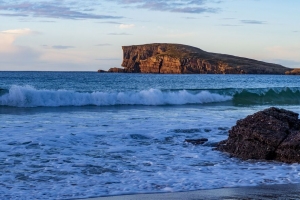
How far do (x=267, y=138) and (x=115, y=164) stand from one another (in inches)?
116

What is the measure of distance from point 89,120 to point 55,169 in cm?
778

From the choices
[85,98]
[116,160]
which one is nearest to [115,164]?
Answer: [116,160]

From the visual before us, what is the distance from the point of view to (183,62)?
149 m

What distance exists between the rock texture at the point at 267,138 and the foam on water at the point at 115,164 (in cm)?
31

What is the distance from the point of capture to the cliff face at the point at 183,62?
145875mm

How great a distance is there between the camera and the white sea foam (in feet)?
79.6

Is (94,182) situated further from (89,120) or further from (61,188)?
(89,120)

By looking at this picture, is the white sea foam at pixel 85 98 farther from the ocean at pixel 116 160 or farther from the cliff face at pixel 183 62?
the cliff face at pixel 183 62

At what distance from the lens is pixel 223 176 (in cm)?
786

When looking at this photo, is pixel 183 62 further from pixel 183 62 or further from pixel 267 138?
pixel 267 138

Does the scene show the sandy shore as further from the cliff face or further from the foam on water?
the cliff face

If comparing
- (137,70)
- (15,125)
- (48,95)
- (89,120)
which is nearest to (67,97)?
(48,95)

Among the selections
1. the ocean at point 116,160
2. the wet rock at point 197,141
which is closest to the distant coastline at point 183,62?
the ocean at point 116,160

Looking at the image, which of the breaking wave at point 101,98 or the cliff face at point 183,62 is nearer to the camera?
the breaking wave at point 101,98
